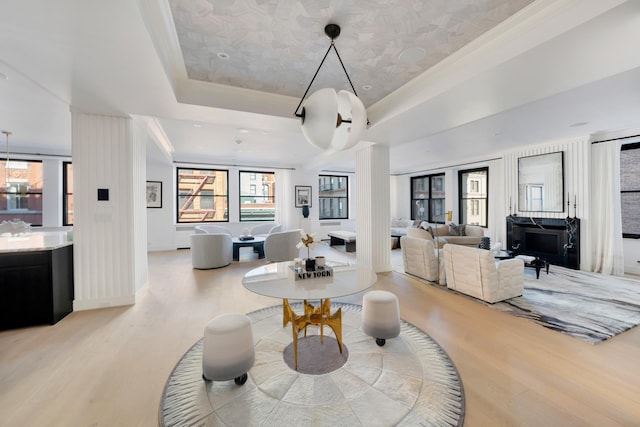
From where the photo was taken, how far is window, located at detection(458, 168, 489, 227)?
7328mm

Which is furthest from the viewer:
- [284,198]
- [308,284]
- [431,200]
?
[431,200]

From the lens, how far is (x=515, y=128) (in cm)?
443

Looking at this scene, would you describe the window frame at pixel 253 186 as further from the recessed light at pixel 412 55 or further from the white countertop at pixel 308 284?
the recessed light at pixel 412 55

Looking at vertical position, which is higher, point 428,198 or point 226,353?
point 428,198

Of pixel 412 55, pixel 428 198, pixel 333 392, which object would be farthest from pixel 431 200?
pixel 333 392

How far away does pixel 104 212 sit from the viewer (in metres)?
3.21

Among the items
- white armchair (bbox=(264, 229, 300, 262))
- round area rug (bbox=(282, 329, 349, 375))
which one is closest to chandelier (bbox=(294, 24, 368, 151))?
round area rug (bbox=(282, 329, 349, 375))

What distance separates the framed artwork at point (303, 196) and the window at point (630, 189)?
7.28 m

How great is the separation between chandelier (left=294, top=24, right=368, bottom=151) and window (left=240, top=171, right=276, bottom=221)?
6955mm

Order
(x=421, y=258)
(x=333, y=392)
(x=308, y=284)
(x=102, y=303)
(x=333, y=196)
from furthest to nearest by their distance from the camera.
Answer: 1. (x=333, y=196)
2. (x=421, y=258)
3. (x=102, y=303)
4. (x=308, y=284)
5. (x=333, y=392)

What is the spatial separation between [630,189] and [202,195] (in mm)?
10112

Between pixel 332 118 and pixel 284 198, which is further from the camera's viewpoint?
pixel 284 198

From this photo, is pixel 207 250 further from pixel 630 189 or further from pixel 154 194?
pixel 630 189

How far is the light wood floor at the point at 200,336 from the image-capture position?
5.17 ft
